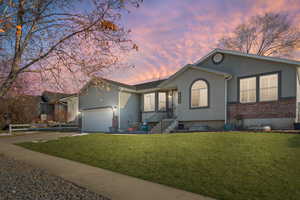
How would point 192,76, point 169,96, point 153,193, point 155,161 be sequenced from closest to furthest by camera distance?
point 153,193
point 155,161
point 192,76
point 169,96

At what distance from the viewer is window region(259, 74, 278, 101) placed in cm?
1270

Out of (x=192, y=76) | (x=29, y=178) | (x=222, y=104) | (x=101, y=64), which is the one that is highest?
(x=192, y=76)

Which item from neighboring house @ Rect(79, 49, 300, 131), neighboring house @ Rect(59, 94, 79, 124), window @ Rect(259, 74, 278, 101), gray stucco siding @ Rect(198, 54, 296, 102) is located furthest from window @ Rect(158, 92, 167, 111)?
neighboring house @ Rect(59, 94, 79, 124)

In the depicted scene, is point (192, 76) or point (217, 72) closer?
point (217, 72)

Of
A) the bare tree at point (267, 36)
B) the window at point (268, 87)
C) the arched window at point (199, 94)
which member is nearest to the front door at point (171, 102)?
the arched window at point (199, 94)

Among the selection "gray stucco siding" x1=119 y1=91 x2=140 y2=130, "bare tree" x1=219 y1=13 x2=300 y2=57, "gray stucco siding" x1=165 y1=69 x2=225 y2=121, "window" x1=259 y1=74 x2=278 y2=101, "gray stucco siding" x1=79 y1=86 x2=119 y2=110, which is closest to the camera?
"window" x1=259 y1=74 x2=278 y2=101

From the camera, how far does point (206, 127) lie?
14.6 metres

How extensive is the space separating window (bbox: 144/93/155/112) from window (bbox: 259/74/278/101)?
380 inches

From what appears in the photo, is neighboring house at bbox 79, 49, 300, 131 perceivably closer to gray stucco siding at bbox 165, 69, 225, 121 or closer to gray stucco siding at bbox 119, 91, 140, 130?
gray stucco siding at bbox 165, 69, 225, 121

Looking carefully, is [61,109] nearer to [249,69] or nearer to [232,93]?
[232,93]

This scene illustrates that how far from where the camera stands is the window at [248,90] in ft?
44.2

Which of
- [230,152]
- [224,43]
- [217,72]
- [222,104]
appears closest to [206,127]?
[222,104]

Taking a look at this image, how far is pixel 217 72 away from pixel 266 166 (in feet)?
30.9

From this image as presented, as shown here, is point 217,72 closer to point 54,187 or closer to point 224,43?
point 54,187
